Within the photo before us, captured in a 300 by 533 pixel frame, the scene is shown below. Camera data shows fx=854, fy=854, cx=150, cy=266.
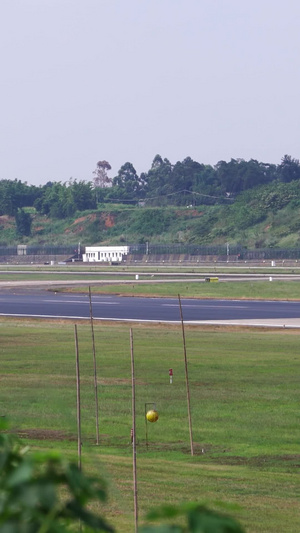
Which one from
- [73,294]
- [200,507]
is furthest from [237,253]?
[200,507]

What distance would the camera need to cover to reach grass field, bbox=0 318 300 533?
2191 centimetres

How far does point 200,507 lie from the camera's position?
7.22 feet

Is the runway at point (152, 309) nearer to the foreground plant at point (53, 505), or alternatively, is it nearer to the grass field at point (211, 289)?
the grass field at point (211, 289)

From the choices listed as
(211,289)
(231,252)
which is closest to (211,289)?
(211,289)

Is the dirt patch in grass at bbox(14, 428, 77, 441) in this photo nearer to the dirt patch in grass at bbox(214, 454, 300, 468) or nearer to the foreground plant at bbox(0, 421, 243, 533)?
the dirt patch in grass at bbox(214, 454, 300, 468)

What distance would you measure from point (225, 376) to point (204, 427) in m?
12.9

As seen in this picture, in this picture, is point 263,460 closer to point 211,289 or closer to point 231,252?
point 211,289

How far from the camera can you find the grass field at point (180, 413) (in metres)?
21.9

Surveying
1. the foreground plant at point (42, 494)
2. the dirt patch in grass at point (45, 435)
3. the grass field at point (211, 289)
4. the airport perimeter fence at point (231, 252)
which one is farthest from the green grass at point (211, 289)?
the foreground plant at point (42, 494)

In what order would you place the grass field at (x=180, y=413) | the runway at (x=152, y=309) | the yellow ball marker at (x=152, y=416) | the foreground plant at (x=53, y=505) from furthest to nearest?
the runway at (x=152, y=309)
the yellow ball marker at (x=152, y=416)
the grass field at (x=180, y=413)
the foreground plant at (x=53, y=505)

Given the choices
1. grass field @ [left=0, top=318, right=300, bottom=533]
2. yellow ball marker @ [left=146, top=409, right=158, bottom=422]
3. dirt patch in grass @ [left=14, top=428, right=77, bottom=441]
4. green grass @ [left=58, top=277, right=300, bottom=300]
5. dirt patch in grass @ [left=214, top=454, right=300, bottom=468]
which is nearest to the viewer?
grass field @ [left=0, top=318, right=300, bottom=533]

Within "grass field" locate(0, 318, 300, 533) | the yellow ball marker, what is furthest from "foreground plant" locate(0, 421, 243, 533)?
the yellow ball marker

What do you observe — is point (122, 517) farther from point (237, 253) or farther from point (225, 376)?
point (237, 253)

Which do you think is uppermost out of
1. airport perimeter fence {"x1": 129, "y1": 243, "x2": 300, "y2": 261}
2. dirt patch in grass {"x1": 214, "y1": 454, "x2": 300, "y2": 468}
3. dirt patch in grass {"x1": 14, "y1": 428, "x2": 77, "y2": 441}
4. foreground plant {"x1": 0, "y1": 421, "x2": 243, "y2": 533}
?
foreground plant {"x1": 0, "y1": 421, "x2": 243, "y2": 533}
